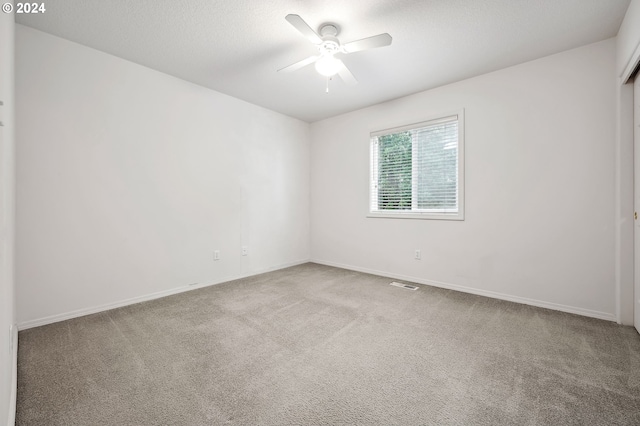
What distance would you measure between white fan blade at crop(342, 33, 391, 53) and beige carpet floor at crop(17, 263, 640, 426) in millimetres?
2340

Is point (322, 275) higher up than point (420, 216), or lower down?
lower down

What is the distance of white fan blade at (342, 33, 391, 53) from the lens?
6.64 ft

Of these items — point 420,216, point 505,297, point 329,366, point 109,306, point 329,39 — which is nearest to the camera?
point 329,366

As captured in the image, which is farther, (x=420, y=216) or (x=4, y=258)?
(x=420, y=216)

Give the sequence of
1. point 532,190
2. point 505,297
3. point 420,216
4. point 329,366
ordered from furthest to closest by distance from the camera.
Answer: point 420,216 < point 505,297 < point 532,190 < point 329,366

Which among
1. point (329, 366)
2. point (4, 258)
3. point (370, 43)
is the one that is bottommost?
point (329, 366)

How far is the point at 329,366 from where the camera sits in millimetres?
1787

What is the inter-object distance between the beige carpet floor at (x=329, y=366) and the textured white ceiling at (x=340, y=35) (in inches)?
102

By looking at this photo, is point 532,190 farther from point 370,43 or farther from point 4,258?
point 4,258

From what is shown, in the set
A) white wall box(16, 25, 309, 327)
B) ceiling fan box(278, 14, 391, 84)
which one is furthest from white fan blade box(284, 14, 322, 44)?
white wall box(16, 25, 309, 327)

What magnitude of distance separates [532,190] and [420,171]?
128 centimetres

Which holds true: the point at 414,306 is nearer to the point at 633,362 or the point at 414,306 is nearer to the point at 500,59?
the point at 633,362

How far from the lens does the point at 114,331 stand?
89.1 inches

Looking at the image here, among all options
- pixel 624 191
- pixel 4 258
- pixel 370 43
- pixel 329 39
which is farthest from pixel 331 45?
pixel 624 191
